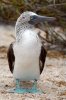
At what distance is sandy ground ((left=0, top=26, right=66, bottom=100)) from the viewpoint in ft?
20.7

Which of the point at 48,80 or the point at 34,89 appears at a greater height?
the point at 34,89

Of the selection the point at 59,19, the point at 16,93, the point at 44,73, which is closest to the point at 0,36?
the point at 59,19

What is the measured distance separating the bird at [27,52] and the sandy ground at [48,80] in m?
0.21

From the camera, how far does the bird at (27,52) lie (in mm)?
6105

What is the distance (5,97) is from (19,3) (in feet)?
11.2

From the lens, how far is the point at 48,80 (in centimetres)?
739

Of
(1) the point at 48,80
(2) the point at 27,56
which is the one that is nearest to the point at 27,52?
(2) the point at 27,56

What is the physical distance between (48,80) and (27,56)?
1.37 meters

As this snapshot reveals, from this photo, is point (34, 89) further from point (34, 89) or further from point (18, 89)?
point (18, 89)

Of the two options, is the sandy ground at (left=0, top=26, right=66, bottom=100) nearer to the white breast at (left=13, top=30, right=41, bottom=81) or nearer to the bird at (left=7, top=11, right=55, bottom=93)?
the bird at (left=7, top=11, right=55, bottom=93)

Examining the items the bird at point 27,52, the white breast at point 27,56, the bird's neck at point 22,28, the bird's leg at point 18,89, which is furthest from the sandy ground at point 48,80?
the bird's neck at point 22,28

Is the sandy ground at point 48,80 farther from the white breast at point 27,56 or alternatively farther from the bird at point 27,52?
the white breast at point 27,56

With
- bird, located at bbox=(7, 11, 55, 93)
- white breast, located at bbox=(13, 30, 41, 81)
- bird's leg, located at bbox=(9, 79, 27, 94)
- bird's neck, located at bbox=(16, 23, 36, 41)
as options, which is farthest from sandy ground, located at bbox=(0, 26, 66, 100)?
bird's neck, located at bbox=(16, 23, 36, 41)

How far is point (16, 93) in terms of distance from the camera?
646 cm
